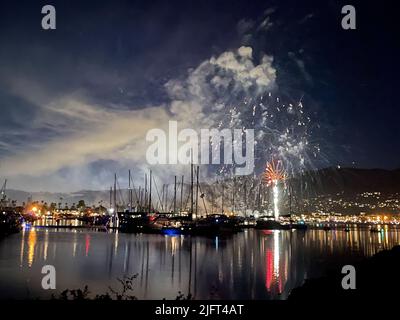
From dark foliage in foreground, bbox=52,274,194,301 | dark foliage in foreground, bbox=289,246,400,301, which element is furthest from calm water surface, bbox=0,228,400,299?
dark foliage in foreground, bbox=289,246,400,301

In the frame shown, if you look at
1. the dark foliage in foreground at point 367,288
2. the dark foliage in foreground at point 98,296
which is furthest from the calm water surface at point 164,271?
the dark foliage in foreground at point 367,288

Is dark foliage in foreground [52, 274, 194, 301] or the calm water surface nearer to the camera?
dark foliage in foreground [52, 274, 194, 301]

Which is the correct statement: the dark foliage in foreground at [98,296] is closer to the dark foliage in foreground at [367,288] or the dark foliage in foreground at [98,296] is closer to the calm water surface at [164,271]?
the calm water surface at [164,271]

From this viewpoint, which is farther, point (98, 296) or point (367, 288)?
point (98, 296)

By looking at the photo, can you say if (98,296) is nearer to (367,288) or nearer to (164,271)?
(367,288)

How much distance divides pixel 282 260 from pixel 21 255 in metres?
32.5

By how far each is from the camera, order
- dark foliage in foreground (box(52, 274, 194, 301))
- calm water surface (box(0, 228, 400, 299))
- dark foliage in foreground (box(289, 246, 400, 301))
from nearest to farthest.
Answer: dark foliage in foreground (box(289, 246, 400, 301)), dark foliage in foreground (box(52, 274, 194, 301)), calm water surface (box(0, 228, 400, 299))

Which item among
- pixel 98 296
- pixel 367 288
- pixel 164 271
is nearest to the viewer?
pixel 367 288

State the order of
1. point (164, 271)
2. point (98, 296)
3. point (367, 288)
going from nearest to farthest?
point (367, 288), point (98, 296), point (164, 271)

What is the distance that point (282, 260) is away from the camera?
45.0 metres

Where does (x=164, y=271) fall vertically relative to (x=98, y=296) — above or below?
below

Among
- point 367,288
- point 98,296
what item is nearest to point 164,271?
point 98,296

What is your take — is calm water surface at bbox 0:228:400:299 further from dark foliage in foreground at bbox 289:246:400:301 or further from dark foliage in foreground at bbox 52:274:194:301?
dark foliage in foreground at bbox 289:246:400:301
